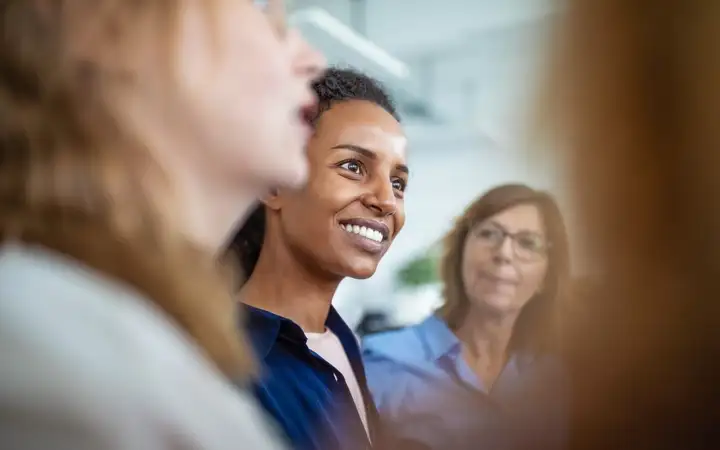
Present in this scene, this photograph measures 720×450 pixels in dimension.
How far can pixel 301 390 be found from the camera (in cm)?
57

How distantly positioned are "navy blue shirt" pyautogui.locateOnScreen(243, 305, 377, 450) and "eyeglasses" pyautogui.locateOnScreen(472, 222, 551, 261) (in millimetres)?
178

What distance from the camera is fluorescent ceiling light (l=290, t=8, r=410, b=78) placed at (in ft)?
2.04

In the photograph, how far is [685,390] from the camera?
0.65 m

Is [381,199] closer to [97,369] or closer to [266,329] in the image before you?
[266,329]

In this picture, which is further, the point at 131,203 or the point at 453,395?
the point at 453,395

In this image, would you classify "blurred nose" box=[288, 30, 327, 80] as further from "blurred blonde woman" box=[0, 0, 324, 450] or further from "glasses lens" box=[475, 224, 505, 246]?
"glasses lens" box=[475, 224, 505, 246]

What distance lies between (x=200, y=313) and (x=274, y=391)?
0.43 feet

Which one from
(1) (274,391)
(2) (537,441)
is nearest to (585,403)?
(2) (537,441)

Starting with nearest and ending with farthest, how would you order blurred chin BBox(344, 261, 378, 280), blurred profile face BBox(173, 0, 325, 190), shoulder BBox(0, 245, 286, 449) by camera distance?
shoulder BBox(0, 245, 286, 449) < blurred profile face BBox(173, 0, 325, 190) < blurred chin BBox(344, 261, 378, 280)

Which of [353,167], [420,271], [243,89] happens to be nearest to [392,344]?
[420,271]

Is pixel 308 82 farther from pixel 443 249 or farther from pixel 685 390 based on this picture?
pixel 685 390

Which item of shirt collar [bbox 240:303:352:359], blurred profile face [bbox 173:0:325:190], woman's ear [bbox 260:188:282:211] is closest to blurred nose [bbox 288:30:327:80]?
blurred profile face [bbox 173:0:325:190]

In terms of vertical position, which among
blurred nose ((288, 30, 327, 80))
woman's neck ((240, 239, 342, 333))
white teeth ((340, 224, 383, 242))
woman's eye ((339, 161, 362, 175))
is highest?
blurred nose ((288, 30, 327, 80))

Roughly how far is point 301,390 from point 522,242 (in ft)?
0.88
